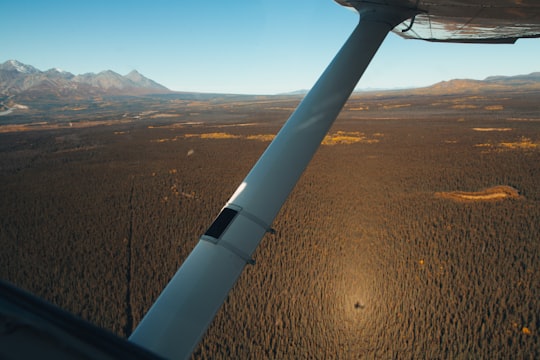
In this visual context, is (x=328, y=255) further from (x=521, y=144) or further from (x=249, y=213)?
(x=521, y=144)

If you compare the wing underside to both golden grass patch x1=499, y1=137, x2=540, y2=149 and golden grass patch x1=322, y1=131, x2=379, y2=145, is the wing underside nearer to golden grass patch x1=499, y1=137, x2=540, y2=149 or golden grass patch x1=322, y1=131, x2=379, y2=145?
golden grass patch x1=499, y1=137, x2=540, y2=149

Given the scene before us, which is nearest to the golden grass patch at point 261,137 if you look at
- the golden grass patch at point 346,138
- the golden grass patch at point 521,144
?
the golden grass patch at point 346,138

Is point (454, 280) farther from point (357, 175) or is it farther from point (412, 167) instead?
point (412, 167)

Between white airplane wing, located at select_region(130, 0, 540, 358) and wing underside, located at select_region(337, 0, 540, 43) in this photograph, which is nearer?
white airplane wing, located at select_region(130, 0, 540, 358)

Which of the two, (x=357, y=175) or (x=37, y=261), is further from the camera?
(x=357, y=175)

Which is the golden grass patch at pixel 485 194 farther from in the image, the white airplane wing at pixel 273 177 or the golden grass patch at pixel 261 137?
the golden grass patch at pixel 261 137

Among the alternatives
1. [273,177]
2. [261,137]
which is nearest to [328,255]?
[273,177]

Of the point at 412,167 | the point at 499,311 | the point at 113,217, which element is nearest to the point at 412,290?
the point at 499,311

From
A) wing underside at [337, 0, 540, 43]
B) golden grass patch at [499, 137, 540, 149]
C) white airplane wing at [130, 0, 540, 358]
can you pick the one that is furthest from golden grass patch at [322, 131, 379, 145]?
white airplane wing at [130, 0, 540, 358]
